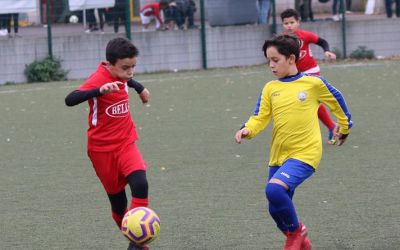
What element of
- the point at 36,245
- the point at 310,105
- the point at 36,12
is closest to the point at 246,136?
the point at 310,105

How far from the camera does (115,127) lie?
6.50 metres

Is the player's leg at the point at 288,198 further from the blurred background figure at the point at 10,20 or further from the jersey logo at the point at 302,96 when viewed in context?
the blurred background figure at the point at 10,20

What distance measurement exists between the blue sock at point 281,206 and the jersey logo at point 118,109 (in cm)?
112

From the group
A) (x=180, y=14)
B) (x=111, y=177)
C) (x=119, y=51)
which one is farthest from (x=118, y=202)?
(x=180, y=14)

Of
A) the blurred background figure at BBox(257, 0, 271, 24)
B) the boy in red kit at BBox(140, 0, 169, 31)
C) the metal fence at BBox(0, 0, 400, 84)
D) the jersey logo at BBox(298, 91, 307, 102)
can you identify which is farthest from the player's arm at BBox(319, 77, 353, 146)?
the blurred background figure at BBox(257, 0, 271, 24)

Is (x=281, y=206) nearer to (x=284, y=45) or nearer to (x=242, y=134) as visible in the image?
(x=242, y=134)

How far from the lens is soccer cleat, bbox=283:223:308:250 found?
245 inches

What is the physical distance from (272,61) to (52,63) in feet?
44.0

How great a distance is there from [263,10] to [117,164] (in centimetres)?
1569

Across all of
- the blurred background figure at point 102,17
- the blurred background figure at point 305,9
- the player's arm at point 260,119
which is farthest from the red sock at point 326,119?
the blurred background figure at point 305,9

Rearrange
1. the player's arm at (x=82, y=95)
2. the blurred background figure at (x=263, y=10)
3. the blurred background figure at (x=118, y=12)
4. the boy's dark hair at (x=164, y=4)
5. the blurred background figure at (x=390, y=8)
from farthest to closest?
the blurred background figure at (x=390, y=8) < the blurred background figure at (x=263, y=10) < the boy's dark hair at (x=164, y=4) < the blurred background figure at (x=118, y=12) < the player's arm at (x=82, y=95)

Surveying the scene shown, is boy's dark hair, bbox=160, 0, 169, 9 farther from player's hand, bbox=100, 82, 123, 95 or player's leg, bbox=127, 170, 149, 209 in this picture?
player's hand, bbox=100, 82, 123, 95

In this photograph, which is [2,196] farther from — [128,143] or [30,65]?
[30,65]

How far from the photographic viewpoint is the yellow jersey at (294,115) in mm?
6332
